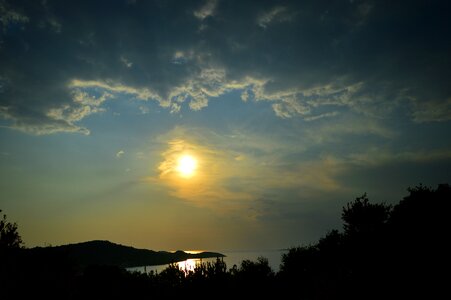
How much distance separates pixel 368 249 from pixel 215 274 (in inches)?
915

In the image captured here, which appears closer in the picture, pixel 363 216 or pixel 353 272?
pixel 353 272

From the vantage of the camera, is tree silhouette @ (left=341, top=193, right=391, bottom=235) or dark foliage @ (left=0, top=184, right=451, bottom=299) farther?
tree silhouette @ (left=341, top=193, right=391, bottom=235)

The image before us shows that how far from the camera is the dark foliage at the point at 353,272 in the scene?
75.7ft

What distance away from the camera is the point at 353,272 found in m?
31.7

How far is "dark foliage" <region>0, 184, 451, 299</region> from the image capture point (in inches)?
908

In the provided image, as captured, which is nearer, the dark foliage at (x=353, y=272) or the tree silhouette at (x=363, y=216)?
the dark foliage at (x=353, y=272)

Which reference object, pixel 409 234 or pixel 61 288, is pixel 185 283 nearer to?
pixel 61 288

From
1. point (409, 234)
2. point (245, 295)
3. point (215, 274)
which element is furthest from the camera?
point (409, 234)

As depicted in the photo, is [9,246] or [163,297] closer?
[163,297]

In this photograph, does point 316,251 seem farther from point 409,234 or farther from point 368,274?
point 368,274

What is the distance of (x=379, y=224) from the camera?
162 feet

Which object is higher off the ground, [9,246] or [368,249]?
[9,246]

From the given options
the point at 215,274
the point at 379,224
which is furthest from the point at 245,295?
the point at 379,224

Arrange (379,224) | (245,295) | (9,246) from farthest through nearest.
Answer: (379,224) < (9,246) < (245,295)
